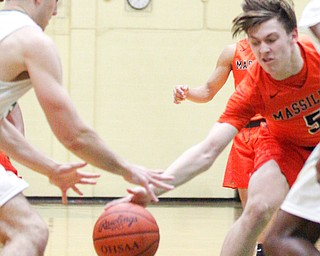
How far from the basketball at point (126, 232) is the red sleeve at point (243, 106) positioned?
80cm

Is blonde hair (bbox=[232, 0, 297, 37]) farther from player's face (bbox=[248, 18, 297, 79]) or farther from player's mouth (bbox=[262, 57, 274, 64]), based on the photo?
player's mouth (bbox=[262, 57, 274, 64])

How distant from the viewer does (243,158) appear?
6492mm

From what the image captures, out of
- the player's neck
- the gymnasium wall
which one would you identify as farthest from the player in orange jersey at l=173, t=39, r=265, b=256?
the gymnasium wall

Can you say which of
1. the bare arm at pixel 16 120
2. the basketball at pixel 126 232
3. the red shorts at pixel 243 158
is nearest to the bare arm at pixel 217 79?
the red shorts at pixel 243 158

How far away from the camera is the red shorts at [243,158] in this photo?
6.43m

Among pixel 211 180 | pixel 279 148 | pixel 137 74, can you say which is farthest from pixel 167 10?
pixel 279 148

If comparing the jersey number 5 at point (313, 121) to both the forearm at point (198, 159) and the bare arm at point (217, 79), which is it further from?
the bare arm at point (217, 79)

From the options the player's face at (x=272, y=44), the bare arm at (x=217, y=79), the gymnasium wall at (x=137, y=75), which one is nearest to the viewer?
the player's face at (x=272, y=44)

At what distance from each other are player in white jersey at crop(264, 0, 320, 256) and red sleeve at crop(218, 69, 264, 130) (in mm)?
428

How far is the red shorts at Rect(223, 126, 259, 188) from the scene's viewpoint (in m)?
6.43

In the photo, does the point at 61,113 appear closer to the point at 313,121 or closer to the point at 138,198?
the point at 138,198

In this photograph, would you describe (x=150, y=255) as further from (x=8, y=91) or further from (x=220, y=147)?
(x=8, y=91)

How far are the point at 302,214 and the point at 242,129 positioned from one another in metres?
2.11

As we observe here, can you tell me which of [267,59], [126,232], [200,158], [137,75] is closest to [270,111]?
[267,59]
